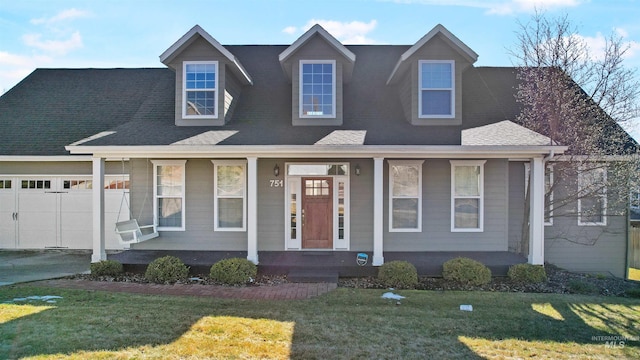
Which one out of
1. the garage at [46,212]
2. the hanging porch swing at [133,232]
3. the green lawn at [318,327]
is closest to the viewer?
the green lawn at [318,327]

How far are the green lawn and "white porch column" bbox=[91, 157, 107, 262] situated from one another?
5.30 ft

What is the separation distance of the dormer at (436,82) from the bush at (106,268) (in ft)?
26.1

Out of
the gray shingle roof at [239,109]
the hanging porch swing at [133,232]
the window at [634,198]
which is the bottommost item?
the hanging porch swing at [133,232]

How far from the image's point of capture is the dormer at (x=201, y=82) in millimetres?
9844

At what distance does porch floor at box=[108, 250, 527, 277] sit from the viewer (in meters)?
8.57

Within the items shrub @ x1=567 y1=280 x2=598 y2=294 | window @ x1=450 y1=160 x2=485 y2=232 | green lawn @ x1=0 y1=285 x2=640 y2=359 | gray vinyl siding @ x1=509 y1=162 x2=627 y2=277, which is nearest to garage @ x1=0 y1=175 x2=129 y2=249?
green lawn @ x1=0 y1=285 x2=640 y2=359

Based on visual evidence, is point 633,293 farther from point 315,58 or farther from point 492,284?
point 315,58

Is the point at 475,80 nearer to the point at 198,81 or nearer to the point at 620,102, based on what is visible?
the point at 620,102

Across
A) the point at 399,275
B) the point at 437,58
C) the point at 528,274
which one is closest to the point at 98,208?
the point at 399,275

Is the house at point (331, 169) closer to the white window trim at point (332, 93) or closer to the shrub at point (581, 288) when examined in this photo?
the white window trim at point (332, 93)

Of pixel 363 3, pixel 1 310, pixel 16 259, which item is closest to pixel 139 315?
pixel 1 310

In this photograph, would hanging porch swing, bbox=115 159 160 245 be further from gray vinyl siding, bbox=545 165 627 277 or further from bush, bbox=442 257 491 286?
gray vinyl siding, bbox=545 165 627 277

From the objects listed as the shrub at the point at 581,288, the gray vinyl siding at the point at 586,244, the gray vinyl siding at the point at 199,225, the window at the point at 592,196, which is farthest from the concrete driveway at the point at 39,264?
the window at the point at 592,196

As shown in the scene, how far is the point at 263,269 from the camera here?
28.3ft
